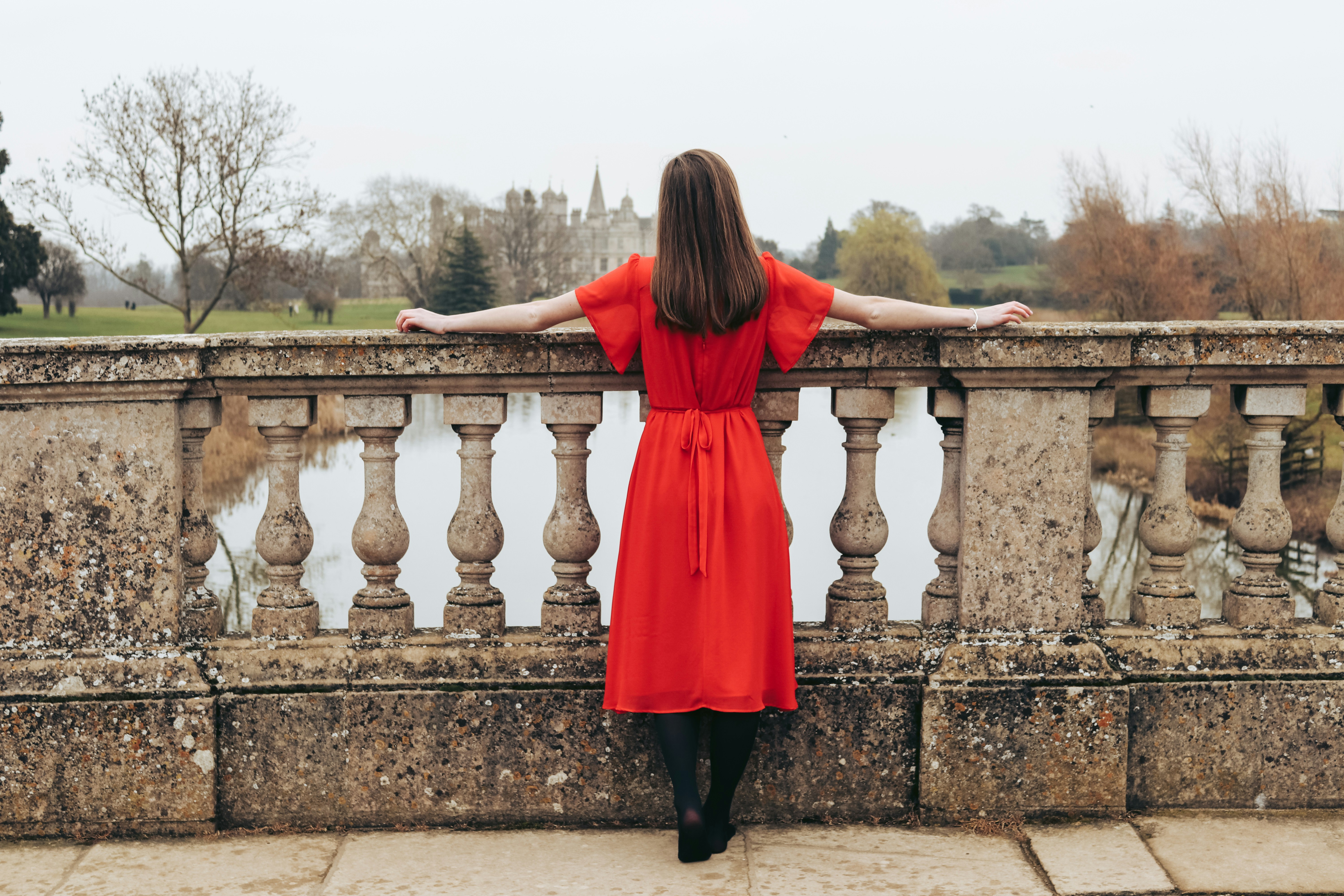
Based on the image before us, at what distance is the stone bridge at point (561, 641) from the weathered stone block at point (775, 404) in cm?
1

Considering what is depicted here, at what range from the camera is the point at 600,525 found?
1031 cm

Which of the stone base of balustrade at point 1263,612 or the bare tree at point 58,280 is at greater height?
the bare tree at point 58,280

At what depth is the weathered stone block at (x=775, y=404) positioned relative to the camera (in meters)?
2.87

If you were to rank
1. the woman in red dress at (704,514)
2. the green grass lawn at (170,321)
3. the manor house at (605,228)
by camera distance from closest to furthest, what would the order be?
the woman in red dress at (704,514)
the green grass lawn at (170,321)
the manor house at (605,228)

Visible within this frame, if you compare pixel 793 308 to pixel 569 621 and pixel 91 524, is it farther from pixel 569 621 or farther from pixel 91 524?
pixel 91 524

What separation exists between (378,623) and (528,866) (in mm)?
742

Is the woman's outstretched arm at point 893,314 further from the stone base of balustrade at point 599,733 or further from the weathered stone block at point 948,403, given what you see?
the stone base of balustrade at point 599,733

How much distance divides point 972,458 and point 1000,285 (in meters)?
62.9

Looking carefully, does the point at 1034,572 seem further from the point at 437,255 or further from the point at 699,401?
the point at 437,255

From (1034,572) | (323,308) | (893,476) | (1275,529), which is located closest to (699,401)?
(1034,572)

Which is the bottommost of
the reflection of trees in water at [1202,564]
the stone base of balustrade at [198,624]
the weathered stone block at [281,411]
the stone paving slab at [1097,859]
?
the reflection of trees in water at [1202,564]

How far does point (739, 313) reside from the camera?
8.39 feet

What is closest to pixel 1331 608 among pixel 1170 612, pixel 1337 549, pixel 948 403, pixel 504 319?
pixel 1337 549

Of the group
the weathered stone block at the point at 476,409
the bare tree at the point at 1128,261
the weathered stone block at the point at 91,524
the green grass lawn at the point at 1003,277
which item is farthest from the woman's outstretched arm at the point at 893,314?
the green grass lawn at the point at 1003,277
